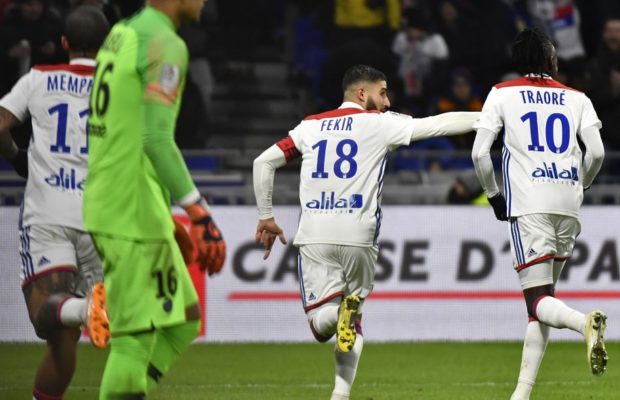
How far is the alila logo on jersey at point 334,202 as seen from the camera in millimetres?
8312

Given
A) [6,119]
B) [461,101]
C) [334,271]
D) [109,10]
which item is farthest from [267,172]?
[461,101]

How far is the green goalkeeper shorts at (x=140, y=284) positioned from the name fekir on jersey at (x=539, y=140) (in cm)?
291

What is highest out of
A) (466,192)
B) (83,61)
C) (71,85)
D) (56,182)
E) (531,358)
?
(83,61)

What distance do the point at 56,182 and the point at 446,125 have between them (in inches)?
86.1

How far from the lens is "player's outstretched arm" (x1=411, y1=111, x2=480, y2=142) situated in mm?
7949

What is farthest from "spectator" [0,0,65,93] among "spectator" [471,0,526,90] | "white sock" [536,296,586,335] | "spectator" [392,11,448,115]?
"white sock" [536,296,586,335]

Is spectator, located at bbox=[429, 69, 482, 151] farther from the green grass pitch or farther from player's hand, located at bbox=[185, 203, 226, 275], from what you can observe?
player's hand, located at bbox=[185, 203, 226, 275]

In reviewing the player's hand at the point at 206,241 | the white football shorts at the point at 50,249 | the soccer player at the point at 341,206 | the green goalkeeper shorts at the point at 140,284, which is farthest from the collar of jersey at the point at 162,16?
the soccer player at the point at 341,206

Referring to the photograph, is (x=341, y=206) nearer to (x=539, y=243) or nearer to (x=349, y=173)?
(x=349, y=173)

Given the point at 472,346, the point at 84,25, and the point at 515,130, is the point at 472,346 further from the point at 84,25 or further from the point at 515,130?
the point at 84,25

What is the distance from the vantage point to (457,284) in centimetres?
1388

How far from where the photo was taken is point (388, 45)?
703 inches

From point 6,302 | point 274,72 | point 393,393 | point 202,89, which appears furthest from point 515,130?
point 274,72

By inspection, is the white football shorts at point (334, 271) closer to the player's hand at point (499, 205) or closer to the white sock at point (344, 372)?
the white sock at point (344, 372)
